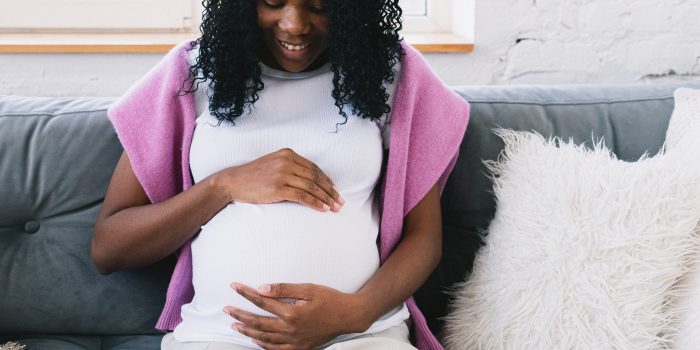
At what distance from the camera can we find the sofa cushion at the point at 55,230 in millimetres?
1413

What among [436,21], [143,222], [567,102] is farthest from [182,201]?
[436,21]

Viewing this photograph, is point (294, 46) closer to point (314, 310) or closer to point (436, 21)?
point (314, 310)

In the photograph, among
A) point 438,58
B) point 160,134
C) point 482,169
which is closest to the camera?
point 160,134

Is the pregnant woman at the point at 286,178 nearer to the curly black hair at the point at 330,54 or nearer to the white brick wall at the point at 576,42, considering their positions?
the curly black hair at the point at 330,54

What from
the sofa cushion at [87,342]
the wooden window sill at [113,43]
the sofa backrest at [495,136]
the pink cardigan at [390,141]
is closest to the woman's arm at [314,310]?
the pink cardigan at [390,141]

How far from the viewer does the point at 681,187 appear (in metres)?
1.22

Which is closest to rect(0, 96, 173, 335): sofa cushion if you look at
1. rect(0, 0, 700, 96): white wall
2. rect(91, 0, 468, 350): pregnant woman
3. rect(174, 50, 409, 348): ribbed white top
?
rect(91, 0, 468, 350): pregnant woman

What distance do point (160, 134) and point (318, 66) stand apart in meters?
0.32

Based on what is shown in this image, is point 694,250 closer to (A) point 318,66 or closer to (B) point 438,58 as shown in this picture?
(A) point 318,66

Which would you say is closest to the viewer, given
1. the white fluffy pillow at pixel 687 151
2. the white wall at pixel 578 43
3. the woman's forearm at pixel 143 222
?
the white fluffy pillow at pixel 687 151

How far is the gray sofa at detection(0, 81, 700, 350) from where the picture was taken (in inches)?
55.8

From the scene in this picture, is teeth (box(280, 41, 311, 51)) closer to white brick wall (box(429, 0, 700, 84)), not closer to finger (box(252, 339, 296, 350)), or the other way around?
finger (box(252, 339, 296, 350))

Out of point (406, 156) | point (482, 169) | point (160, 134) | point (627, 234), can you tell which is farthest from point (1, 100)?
point (627, 234)

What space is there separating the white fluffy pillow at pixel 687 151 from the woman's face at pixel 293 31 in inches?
26.9
